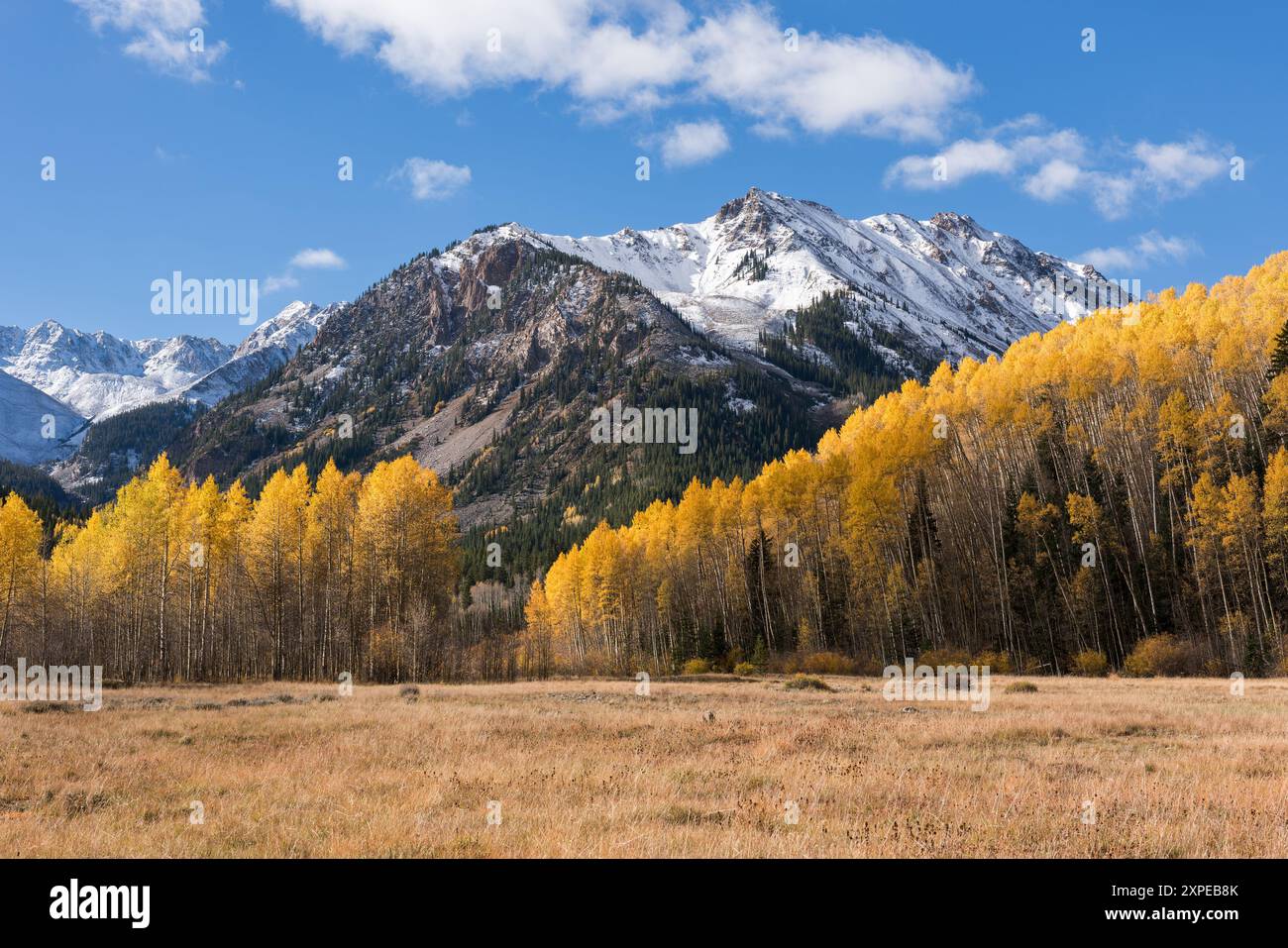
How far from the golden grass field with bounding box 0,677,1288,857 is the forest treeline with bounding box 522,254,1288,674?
79.6 ft

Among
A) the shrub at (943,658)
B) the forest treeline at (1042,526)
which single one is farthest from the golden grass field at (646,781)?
the forest treeline at (1042,526)

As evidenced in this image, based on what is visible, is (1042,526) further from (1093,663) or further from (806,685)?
(806,685)

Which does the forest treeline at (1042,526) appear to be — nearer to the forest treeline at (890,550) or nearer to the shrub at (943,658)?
the forest treeline at (890,550)

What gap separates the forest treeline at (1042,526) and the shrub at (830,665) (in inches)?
79.2

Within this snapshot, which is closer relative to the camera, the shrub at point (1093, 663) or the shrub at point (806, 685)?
the shrub at point (806, 685)

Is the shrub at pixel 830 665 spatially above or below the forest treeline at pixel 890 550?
below

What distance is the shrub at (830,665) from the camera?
52.4 metres

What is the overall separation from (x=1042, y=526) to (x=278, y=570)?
52107 millimetres
